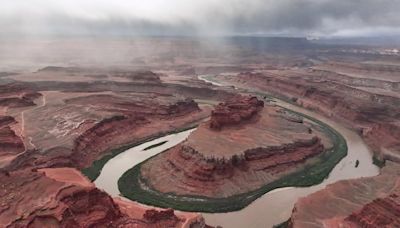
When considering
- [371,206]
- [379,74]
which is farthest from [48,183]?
[379,74]

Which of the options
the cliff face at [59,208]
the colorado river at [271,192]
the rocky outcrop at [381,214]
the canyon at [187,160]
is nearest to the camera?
the cliff face at [59,208]

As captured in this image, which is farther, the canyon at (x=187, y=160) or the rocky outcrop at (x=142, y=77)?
the rocky outcrop at (x=142, y=77)

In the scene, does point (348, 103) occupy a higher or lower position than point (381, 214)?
lower

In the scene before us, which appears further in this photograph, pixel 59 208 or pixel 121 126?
pixel 121 126

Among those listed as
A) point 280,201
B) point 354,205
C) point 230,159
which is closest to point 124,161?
point 230,159

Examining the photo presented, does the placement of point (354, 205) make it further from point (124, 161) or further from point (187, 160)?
point (124, 161)

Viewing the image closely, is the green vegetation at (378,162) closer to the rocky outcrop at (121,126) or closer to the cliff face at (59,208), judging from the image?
the rocky outcrop at (121,126)

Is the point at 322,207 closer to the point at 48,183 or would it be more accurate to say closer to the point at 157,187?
the point at 157,187

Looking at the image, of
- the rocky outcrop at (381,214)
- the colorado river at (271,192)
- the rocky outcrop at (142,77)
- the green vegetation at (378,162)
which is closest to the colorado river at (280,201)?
the colorado river at (271,192)
